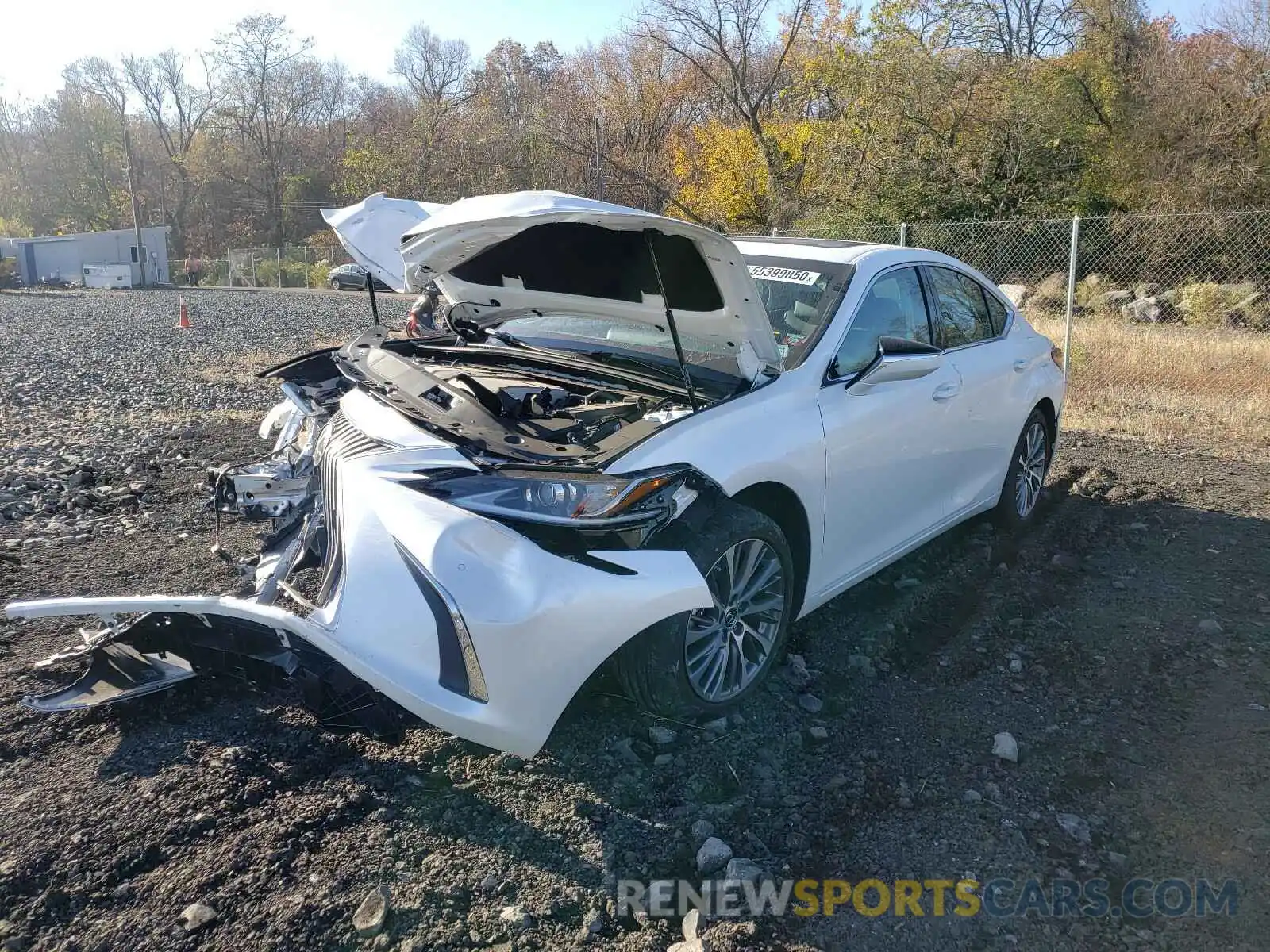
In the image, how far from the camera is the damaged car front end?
2.84 m

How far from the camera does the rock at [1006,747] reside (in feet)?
Result: 11.0

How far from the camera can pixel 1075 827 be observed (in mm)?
2971

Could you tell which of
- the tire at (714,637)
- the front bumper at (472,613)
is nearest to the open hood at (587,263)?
the tire at (714,637)

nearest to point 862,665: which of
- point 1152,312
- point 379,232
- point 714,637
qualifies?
point 714,637

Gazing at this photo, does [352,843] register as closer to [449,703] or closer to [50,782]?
[449,703]

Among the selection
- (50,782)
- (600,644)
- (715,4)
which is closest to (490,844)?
(600,644)

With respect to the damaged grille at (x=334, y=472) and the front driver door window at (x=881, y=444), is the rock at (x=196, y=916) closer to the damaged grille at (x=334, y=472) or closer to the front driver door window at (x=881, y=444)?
the damaged grille at (x=334, y=472)

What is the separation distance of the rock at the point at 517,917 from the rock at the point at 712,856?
1.69 feet

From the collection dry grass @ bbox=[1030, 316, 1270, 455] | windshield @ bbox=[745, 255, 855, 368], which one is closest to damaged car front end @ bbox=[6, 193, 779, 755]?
windshield @ bbox=[745, 255, 855, 368]

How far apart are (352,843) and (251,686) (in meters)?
0.92

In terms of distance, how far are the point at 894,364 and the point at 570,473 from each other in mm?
1795

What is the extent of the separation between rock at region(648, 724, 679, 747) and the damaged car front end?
63 centimetres

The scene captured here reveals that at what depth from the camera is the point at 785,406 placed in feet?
12.3

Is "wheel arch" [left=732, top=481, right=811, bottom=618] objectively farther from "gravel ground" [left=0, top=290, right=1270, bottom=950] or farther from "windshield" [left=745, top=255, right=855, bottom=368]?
"windshield" [left=745, top=255, right=855, bottom=368]
